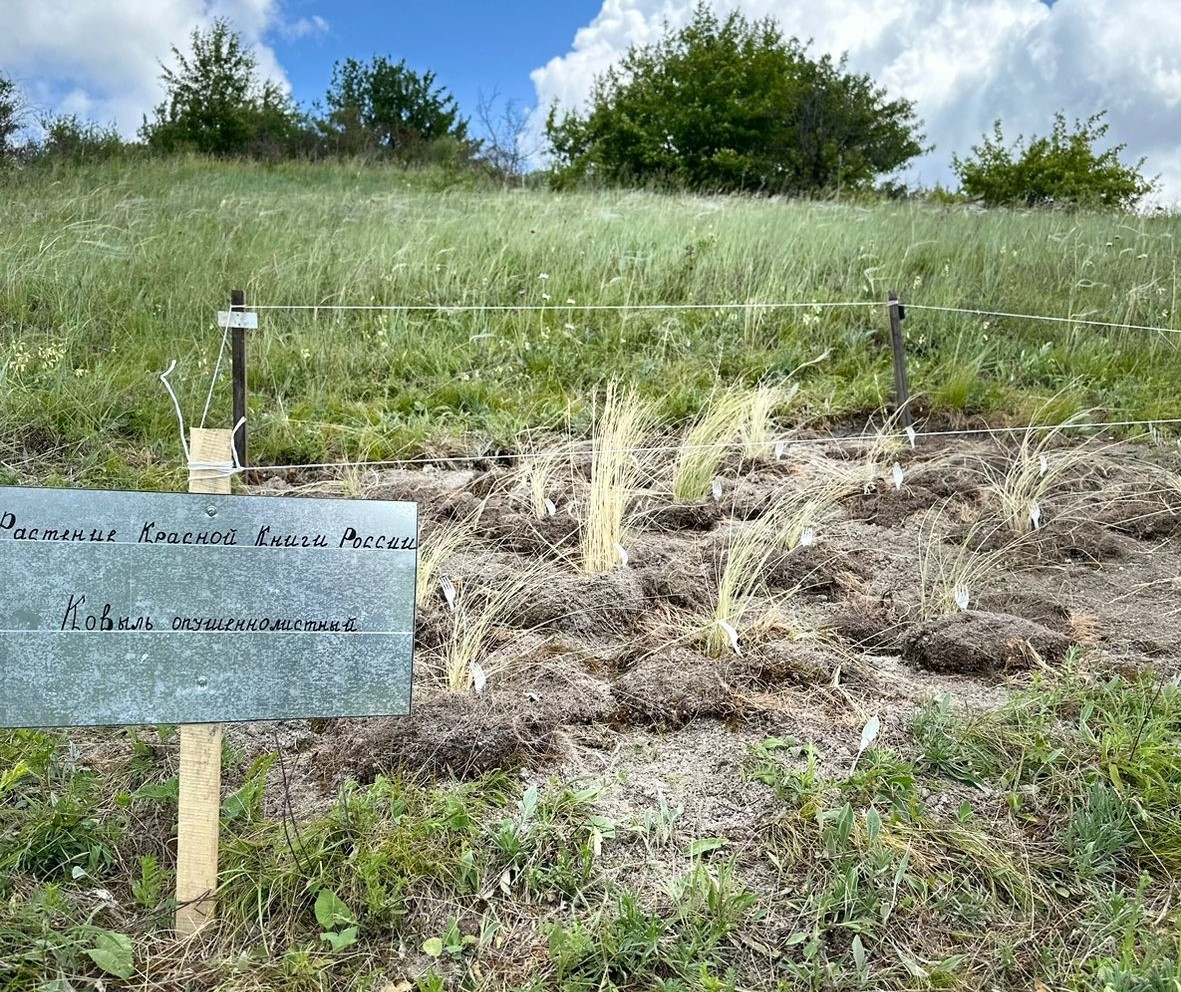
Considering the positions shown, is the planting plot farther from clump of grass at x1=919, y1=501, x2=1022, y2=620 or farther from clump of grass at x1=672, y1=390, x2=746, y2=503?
clump of grass at x1=672, y1=390, x2=746, y2=503

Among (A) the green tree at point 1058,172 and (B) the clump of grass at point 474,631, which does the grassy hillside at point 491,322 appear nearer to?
(B) the clump of grass at point 474,631

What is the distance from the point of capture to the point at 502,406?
5.40 m

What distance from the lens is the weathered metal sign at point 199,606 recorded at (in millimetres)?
1846

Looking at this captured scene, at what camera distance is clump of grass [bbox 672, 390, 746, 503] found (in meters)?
4.40

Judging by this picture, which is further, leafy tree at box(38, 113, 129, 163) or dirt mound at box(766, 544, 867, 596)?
leafy tree at box(38, 113, 129, 163)

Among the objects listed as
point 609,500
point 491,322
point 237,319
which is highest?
point 491,322

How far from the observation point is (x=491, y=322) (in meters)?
6.36

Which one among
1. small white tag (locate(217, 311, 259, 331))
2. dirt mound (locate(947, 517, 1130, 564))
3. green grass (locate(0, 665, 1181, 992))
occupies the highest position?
small white tag (locate(217, 311, 259, 331))

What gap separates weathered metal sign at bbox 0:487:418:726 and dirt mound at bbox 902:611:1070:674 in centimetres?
182

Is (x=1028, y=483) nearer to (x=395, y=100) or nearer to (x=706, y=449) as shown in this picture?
(x=706, y=449)

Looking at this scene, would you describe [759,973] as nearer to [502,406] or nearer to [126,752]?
[126,752]

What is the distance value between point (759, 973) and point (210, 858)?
1142 mm

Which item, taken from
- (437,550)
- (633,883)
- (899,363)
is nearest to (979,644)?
(633,883)

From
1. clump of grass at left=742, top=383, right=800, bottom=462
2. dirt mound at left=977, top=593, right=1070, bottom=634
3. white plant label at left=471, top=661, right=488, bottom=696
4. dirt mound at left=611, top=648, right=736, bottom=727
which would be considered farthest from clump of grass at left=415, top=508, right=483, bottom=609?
dirt mound at left=977, top=593, right=1070, bottom=634
